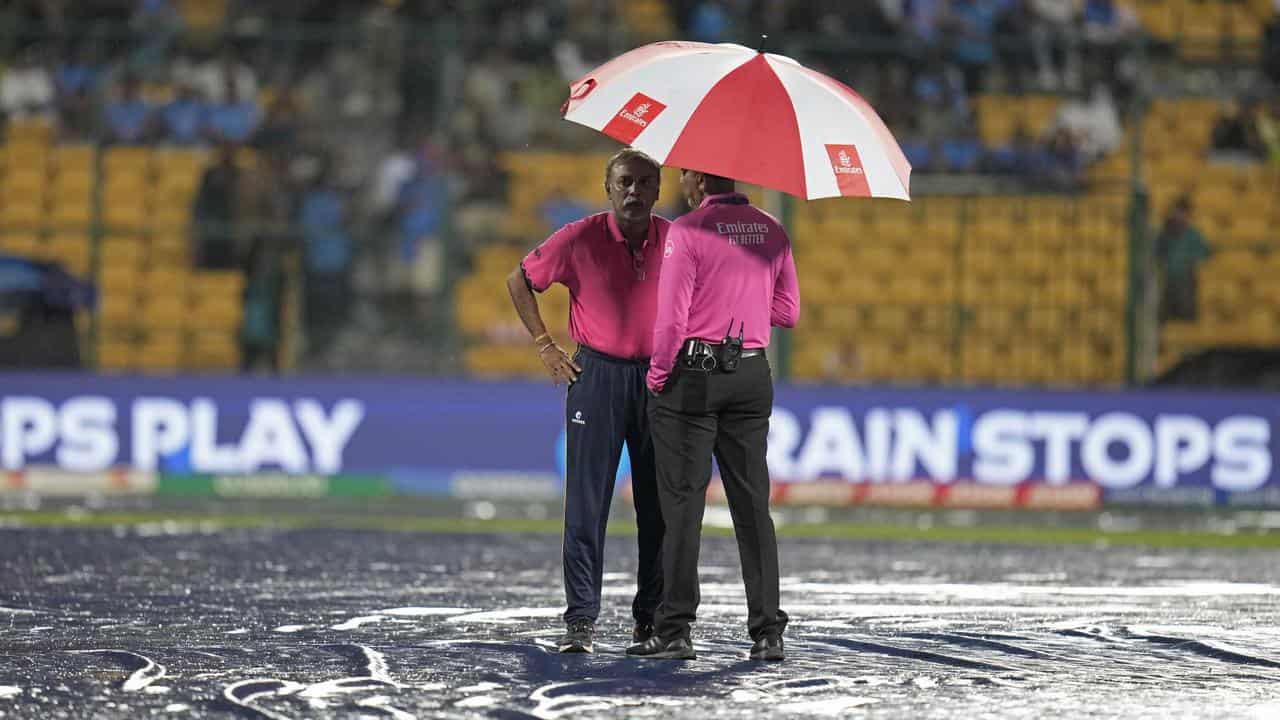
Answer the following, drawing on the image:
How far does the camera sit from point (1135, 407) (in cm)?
1642

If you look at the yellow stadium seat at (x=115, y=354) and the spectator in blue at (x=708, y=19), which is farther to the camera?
the spectator in blue at (x=708, y=19)

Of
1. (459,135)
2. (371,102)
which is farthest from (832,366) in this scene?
(371,102)

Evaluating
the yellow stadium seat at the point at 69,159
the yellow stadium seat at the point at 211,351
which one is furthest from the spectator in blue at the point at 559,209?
the yellow stadium seat at the point at 69,159

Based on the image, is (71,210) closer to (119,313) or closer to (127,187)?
(127,187)

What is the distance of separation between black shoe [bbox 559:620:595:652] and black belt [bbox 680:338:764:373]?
126 cm

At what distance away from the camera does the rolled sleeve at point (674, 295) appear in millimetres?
8109

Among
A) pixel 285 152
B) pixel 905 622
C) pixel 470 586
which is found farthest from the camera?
pixel 285 152

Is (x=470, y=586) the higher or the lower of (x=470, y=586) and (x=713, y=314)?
the lower

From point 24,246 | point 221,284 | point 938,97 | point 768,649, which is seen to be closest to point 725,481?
point 768,649

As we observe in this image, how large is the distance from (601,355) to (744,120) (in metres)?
1.26

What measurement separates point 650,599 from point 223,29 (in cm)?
1284

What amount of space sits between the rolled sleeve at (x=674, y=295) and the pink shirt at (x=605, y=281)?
1.47ft

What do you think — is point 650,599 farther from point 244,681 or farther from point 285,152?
point 285,152

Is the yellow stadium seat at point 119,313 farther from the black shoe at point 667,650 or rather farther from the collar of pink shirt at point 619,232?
the black shoe at point 667,650
